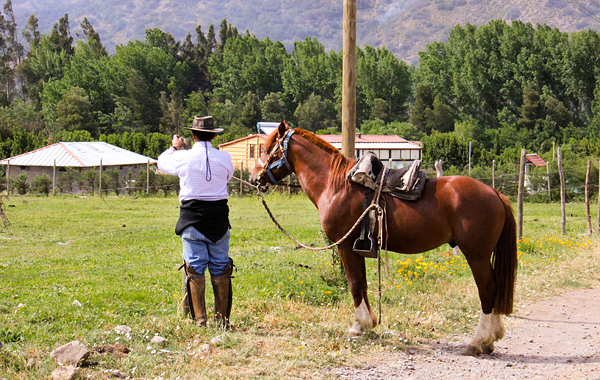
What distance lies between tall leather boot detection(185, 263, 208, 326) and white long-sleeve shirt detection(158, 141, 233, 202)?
0.79 meters

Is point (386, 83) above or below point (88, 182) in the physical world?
above

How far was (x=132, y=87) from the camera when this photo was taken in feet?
235

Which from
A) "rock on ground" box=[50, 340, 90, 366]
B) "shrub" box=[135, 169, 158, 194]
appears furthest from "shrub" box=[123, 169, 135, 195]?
"rock on ground" box=[50, 340, 90, 366]

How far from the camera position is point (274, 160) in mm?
6086

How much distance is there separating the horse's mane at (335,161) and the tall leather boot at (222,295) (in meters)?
1.51

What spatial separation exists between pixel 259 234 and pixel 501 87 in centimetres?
5540

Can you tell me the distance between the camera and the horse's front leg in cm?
575

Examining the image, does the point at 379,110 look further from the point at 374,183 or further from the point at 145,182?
the point at 374,183

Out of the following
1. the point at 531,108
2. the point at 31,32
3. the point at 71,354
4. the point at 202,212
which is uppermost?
the point at 31,32

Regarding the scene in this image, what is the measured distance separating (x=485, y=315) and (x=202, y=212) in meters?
3.07

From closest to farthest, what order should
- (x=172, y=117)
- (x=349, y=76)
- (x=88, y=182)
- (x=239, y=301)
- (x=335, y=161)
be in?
1. (x=335, y=161)
2. (x=239, y=301)
3. (x=349, y=76)
4. (x=88, y=182)
5. (x=172, y=117)

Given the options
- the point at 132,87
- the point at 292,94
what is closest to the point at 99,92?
the point at 132,87

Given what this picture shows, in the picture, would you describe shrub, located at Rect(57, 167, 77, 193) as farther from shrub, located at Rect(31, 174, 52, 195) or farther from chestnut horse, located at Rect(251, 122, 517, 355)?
chestnut horse, located at Rect(251, 122, 517, 355)

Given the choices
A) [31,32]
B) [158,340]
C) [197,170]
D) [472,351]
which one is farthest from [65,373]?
[31,32]
